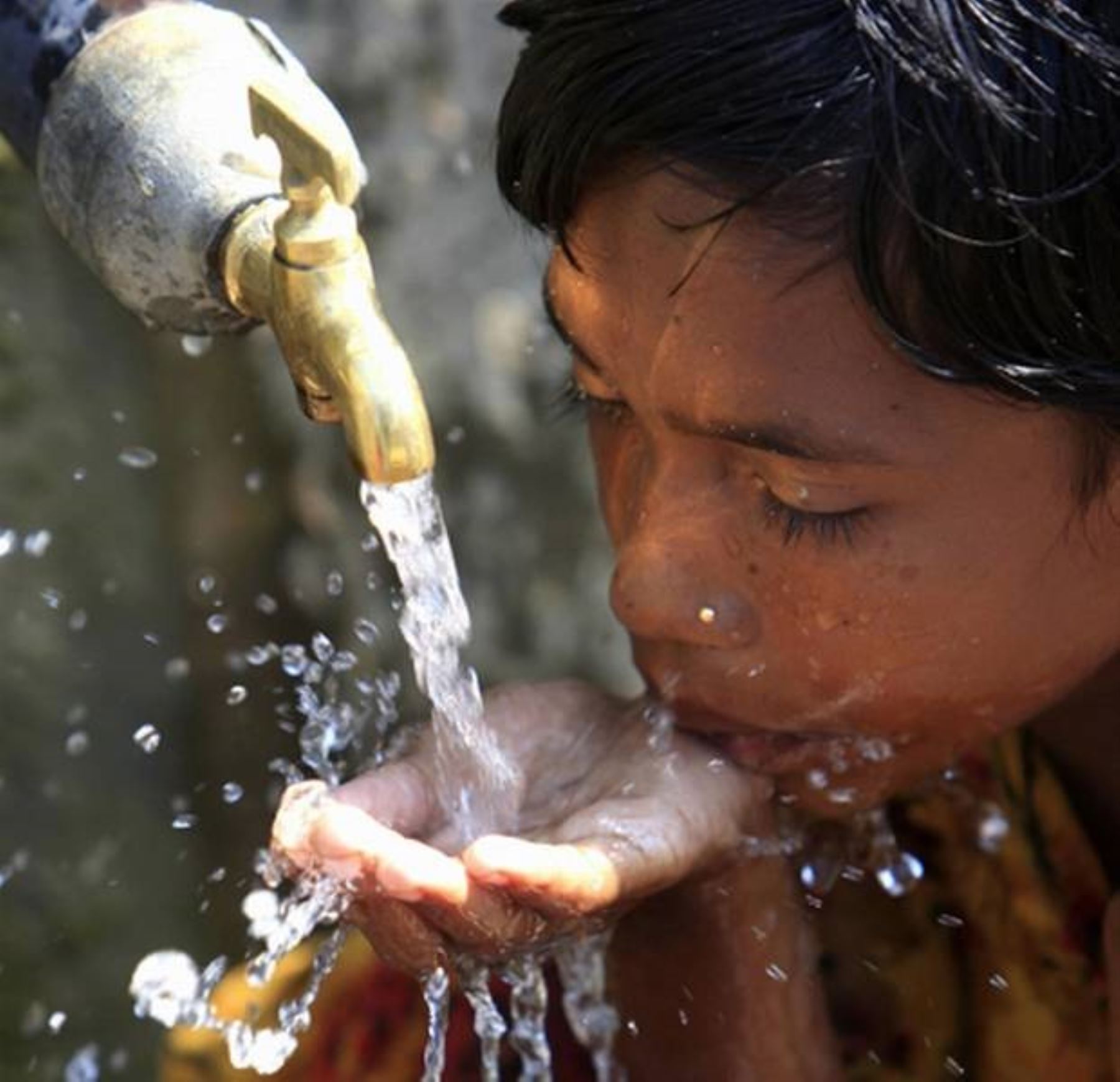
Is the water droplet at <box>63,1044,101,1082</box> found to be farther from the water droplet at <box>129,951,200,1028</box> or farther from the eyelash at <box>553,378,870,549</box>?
the eyelash at <box>553,378,870,549</box>

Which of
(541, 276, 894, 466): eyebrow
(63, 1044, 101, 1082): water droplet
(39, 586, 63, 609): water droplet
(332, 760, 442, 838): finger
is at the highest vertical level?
(541, 276, 894, 466): eyebrow

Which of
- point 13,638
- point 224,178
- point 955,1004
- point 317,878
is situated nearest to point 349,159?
point 224,178

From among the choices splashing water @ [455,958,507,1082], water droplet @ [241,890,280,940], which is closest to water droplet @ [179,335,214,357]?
water droplet @ [241,890,280,940]

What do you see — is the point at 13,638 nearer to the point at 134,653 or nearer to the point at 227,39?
the point at 134,653

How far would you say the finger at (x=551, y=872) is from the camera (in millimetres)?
1353

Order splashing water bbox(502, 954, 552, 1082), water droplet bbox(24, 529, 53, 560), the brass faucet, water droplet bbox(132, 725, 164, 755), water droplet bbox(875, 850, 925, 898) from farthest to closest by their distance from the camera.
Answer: water droplet bbox(132, 725, 164, 755), water droplet bbox(24, 529, 53, 560), water droplet bbox(875, 850, 925, 898), splashing water bbox(502, 954, 552, 1082), the brass faucet

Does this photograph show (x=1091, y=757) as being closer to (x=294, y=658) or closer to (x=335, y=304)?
(x=335, y=304)

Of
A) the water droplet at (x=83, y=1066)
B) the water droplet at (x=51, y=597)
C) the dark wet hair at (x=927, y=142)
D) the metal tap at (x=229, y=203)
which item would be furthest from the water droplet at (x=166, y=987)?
the dark wet hair at (x=927, y=142)

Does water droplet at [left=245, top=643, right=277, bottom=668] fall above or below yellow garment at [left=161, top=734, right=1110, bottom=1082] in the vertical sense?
below

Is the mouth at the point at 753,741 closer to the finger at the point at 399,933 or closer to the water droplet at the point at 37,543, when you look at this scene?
the finger at the point at 399,933

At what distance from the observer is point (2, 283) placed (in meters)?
2.19

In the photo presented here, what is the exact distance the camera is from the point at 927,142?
1337 millimetres

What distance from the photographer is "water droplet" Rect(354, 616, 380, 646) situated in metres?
2.34

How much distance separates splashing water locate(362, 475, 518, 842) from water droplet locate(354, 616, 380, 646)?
68cm
